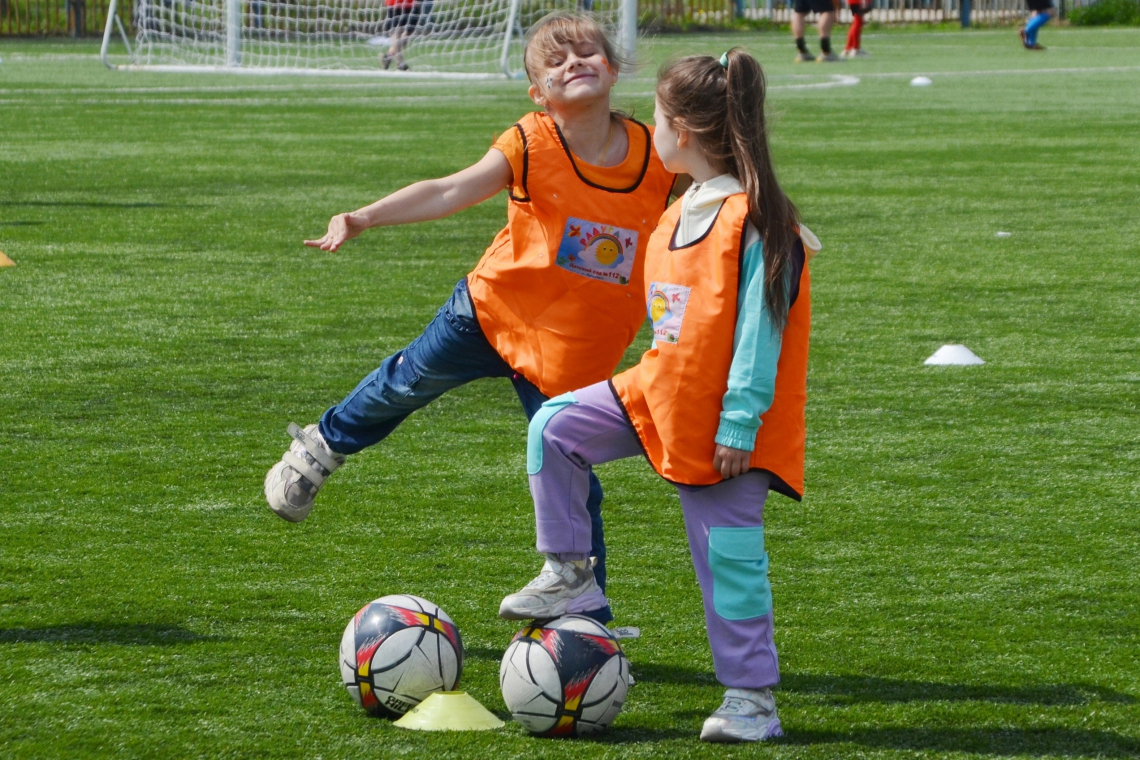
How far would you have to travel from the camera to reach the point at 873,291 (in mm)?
8211

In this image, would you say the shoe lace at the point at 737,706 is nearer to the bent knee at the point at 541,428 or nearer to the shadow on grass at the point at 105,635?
the bent knee at the point at 541,428

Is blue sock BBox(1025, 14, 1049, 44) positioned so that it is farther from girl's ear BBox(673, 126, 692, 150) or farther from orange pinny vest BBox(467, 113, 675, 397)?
girl's ear BBox(673, 126, 692, 150)

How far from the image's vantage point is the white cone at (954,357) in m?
6.64

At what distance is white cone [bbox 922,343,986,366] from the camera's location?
21.8ft

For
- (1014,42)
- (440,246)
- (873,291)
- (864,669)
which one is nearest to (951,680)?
(864,669)

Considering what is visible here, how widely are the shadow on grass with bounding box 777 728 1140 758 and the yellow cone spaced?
578mm

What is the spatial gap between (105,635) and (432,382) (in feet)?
3.04

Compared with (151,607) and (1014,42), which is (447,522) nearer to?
(151,607)

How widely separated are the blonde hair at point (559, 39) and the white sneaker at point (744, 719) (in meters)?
1.44

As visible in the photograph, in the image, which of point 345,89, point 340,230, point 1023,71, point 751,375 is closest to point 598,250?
point 340,230

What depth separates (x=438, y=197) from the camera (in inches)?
143

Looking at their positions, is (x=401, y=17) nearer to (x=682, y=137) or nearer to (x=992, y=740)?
(x=682, y=137)

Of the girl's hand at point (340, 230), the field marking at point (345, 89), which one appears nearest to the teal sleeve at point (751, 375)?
the girl's hand at point (340, 230)

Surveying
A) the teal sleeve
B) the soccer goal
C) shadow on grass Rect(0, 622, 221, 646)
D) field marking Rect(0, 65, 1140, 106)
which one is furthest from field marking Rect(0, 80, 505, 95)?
the teal sleeve
